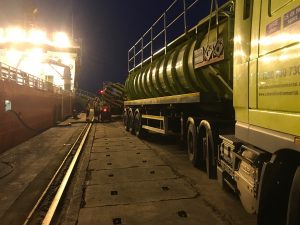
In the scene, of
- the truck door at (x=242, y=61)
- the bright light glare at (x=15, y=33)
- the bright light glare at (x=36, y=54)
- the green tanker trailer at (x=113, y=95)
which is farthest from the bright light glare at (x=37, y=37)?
the truck door at (x=242, y=61)

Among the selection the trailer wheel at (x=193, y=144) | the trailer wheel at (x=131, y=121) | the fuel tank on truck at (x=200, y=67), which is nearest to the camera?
the fuel tank on truck at (x=200, y=67)

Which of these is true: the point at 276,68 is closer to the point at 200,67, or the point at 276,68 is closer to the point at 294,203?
the point at 294,203

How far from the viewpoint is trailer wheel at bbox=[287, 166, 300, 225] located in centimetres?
288

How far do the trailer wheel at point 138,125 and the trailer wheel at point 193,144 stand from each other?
6.03 m

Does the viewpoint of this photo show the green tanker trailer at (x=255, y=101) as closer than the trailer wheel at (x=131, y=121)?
Yes

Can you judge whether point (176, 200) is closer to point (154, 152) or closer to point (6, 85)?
point (154, 152)

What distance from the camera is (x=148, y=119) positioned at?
13.5 metres

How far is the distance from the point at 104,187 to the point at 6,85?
25.7ft

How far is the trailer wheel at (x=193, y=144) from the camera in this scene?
788 cm

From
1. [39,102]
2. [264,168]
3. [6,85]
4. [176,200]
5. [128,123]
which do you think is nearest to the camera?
[264,168]

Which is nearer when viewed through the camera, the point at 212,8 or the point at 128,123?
the point at 212,8

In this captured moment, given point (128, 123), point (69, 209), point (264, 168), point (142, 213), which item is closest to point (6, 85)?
point (128, 123)

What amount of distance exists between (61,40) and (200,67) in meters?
55.9

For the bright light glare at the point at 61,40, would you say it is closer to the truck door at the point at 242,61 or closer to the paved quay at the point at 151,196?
the paved quay at the point at 151,196
